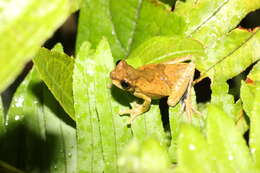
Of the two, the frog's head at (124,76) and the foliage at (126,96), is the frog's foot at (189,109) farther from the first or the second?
the frog's head at (124,76)

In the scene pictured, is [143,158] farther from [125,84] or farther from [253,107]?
[125,84]

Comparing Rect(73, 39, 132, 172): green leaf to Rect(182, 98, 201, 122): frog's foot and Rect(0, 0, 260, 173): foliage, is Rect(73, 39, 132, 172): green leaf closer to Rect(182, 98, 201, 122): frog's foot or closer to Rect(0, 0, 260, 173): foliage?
Rect(0, 0, 260, 173): foliage

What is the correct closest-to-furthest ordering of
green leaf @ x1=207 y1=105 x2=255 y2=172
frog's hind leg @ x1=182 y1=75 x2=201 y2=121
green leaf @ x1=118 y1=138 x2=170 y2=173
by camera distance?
1. green leaf @ x1=118 y1=138 x2=170 y2=173
2. green leaf @ x1=207 y1=105 x2=255 y2=172
3. frog's hind leg @ x1=182 y1=75 x2=201 y2=121

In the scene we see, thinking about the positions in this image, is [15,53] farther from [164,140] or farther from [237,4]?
[237,4]

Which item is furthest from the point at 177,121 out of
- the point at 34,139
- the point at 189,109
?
the point at 34,139

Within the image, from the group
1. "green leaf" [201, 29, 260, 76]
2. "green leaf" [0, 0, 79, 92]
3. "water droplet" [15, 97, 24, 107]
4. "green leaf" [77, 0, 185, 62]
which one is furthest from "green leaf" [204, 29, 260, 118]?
"green leaf" [0, 0, 79, 92]
